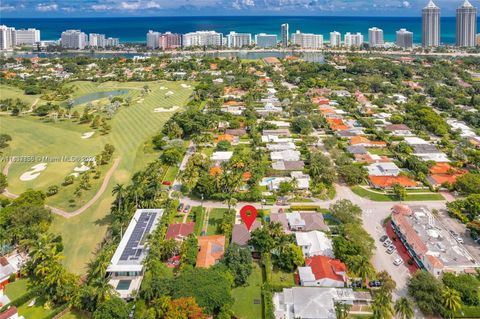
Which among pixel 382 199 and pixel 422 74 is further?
pixel 422 74

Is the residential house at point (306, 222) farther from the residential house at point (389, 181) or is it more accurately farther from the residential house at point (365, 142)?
the residential house at point (365, 142)

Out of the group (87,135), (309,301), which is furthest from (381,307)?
(87,135)

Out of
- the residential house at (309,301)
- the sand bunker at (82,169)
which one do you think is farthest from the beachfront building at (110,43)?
the residential house at (309,301)

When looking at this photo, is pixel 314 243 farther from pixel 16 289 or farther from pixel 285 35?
pixel 285 35

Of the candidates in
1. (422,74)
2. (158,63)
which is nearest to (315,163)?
(422,74)

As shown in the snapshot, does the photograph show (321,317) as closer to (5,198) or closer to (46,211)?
(46,211)

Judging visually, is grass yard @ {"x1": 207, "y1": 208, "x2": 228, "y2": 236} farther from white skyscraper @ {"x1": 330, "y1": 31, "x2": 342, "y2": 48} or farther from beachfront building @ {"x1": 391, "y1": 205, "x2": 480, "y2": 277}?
white skyscraper @ {"x1": 330, "y1": 31, "x2": 342, "y2": 48}

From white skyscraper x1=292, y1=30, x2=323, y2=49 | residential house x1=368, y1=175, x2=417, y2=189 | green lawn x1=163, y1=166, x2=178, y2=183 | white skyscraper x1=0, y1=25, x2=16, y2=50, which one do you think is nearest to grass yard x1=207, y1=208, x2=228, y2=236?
green lawn x1=163, y1=166, x2=178, y2=183
